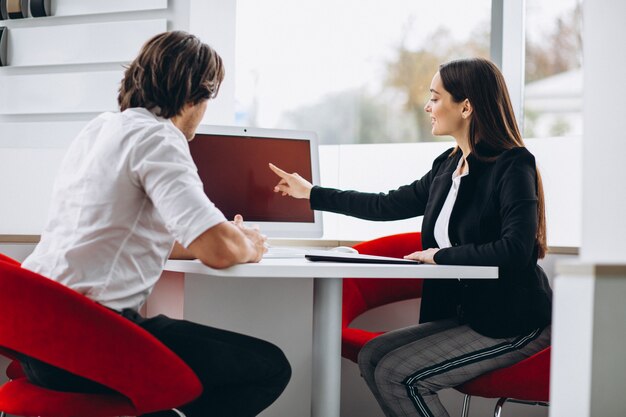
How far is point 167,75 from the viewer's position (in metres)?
1.74

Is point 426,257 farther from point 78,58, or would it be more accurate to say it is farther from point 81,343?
point 78,58

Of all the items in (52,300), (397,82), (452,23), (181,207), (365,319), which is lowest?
(365,319)

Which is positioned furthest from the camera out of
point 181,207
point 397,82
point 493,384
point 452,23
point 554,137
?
point 397,82

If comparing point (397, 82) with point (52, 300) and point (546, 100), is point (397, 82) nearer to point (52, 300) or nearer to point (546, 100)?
point (546, 100)

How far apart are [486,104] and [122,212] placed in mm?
1215

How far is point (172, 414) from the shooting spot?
1814 mm

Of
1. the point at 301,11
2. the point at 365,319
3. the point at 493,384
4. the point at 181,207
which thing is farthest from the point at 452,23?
the point at 181,207

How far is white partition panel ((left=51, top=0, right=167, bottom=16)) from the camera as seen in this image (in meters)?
3.66

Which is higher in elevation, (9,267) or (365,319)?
(9,267)

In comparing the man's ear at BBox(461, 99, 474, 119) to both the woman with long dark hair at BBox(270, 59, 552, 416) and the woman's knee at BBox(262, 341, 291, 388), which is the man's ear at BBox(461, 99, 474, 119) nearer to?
the woman with long dark hair at BBox(270, 59, 552, 416)

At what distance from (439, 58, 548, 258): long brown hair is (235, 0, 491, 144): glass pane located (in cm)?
136

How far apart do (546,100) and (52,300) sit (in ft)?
7.94

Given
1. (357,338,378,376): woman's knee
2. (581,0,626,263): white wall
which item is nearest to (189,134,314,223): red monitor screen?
(357,338,378,376): woman's knee

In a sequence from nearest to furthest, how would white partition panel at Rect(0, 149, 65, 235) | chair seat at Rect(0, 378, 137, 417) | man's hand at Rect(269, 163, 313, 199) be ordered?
chair seat at Rect(0, 378, 137, 417), man's hand at Rect(269, 163, 313, 199), white partition panel at Rect(0, 149, 65, 235)
